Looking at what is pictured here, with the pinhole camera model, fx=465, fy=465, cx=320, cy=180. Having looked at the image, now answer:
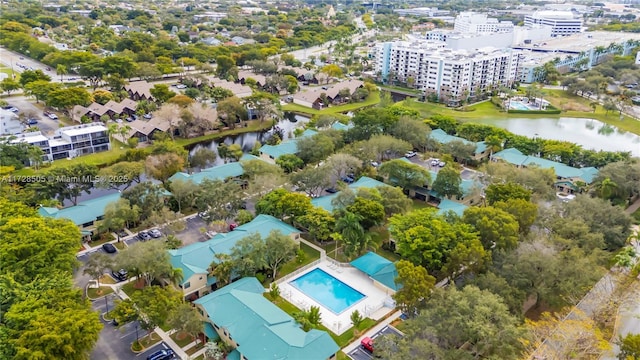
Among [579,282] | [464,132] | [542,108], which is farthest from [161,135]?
[542,108]

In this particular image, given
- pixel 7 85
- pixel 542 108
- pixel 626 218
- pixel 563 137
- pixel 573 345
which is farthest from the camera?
pixel 542 108

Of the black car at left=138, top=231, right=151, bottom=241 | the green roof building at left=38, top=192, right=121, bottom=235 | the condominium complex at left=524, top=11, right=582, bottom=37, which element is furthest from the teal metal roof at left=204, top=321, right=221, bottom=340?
the condominium complex at left=524, top=11, right=582, bottom=37

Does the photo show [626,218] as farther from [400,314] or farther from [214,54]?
[214,54]

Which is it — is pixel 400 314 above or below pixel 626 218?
below

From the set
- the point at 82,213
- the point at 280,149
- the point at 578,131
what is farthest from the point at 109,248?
the point at 578,131

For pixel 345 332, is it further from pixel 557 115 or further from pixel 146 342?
pixel 557 115

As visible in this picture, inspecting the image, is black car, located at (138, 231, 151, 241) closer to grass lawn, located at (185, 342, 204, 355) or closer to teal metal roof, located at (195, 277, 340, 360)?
teal metal roof, located at (195, 277, 340, 360)

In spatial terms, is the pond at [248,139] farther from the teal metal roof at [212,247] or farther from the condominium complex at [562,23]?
the condominium complex at [562,23]
